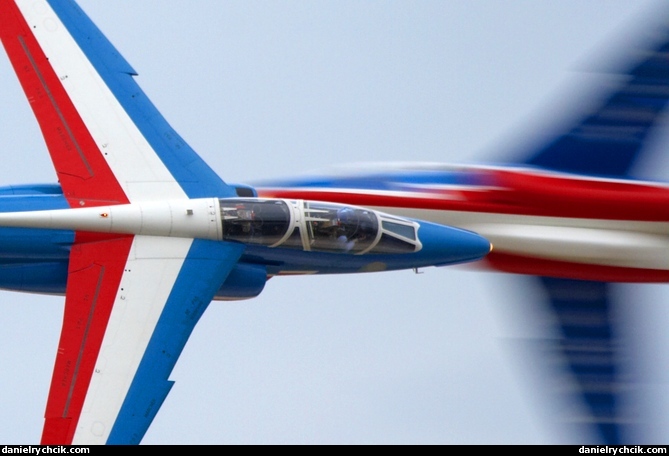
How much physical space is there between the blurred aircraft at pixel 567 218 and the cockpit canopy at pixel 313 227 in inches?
63.3

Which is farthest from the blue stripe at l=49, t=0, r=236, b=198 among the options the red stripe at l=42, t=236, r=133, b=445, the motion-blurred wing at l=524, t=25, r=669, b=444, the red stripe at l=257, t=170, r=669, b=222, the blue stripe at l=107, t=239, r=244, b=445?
the motion-blurred wing at l=524, t=25, r=669, b=444

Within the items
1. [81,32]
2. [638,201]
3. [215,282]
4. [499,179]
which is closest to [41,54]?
[81,32]

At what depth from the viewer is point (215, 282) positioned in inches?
814

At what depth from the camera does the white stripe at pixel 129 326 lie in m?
19.2

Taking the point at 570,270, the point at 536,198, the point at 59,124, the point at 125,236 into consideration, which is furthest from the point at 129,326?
the point at 570,270

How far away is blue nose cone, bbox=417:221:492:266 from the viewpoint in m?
22.3

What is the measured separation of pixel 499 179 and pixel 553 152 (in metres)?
1.64

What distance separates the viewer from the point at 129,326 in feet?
65.8

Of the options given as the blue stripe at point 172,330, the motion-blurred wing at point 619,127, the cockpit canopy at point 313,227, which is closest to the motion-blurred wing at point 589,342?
the motion-blurred wing at point 619,127

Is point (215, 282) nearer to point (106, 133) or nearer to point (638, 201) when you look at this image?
point (106, 133)

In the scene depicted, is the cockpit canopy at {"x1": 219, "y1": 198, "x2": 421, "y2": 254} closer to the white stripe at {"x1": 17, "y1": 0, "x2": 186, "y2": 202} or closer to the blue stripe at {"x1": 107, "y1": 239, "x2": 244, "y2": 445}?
the blue stripe at {"x1": 107, "y1": 239, "x2": 244, "y2": 445}

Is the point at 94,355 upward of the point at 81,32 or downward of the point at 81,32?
downward

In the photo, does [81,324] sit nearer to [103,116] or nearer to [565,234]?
[103,116]

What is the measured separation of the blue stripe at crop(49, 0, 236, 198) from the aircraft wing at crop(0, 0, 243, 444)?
0.02m
